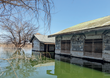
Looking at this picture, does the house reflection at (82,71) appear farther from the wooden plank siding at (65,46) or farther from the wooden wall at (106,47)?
the wooden plank siding at (65,46)

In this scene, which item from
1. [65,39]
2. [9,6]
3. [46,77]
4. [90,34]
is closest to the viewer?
[9,6]

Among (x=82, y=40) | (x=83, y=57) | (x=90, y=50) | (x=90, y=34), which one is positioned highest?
(x=90, y=34)

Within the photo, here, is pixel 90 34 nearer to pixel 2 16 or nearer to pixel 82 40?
pixel 82 40

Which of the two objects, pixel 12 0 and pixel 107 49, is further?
pixel 107 49

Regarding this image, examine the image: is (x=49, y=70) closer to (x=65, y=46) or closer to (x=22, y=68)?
(x=22, y=68)

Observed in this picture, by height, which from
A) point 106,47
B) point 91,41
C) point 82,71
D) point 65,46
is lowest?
point 82,71

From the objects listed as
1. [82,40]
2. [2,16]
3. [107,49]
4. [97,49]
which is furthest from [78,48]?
[2,16]

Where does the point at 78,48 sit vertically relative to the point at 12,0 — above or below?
below

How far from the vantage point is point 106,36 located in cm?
741

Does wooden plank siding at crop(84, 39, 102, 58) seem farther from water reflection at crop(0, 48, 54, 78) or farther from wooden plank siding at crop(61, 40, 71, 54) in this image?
water reflection at crop(0, 48, 54, 78)

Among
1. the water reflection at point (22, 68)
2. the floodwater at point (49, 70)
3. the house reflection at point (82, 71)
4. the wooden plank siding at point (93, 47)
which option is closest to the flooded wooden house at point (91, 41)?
the wooden plank siding at point (93, 47)

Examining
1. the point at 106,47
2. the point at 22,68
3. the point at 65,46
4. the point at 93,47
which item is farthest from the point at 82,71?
the point at 65,46

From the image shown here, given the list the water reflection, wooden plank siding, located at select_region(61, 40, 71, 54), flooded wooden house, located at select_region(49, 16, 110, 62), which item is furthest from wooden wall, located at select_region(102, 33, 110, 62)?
wooden plank siding, located at select_region(61, 40, 71, 54)

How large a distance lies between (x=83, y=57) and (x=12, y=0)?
8975 millimetres
